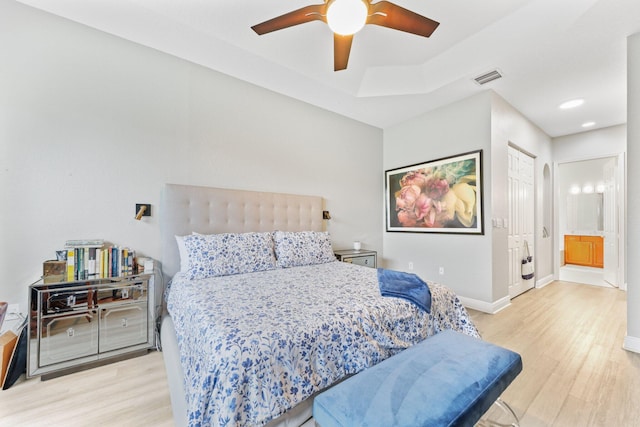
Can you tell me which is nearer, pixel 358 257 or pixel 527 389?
pixel 527 389

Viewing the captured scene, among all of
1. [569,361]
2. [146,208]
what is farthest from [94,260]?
[569,361]

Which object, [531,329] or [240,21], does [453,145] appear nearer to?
[531,329]

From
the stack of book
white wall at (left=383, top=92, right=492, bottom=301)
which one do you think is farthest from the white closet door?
the stack of book

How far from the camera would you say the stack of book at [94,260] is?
206 centimetres

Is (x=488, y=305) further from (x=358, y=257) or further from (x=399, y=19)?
(x=399, y=19)

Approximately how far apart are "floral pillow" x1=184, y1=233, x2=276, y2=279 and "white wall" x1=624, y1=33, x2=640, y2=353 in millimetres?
3266

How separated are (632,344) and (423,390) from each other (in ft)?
8.70

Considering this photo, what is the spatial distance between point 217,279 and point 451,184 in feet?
10.5

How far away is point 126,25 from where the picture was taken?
231 centimetres

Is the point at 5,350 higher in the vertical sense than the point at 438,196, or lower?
lower

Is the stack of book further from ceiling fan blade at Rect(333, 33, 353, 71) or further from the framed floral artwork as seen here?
the framed floral artwork

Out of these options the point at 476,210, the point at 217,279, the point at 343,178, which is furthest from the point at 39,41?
the point at 476,210

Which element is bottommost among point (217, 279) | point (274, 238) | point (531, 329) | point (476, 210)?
point (531, 329)

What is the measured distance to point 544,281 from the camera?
461 cm
